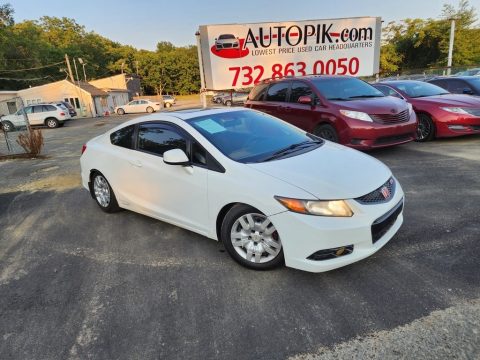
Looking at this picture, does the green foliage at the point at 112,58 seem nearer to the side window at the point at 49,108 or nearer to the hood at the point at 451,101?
the side window at the point at 49,108

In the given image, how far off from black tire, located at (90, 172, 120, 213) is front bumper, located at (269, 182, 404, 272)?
2.78 meters

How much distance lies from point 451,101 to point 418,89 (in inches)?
47.0

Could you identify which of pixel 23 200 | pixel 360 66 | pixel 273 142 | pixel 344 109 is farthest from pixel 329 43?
pixel 23 200

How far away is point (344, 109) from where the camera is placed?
684 centimetres

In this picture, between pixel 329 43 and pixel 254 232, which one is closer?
pixel 254 232

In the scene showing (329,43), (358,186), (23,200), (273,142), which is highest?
(329,43)

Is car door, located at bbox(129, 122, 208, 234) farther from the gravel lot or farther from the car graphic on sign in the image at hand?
the car graphic on sign

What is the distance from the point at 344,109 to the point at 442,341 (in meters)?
5.23

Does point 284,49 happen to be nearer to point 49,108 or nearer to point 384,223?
point 384,223

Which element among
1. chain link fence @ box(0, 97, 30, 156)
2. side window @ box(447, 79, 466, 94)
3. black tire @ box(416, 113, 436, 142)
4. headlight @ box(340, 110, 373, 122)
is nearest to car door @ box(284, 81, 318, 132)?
headlight @ box(340, 110, 373, 122)

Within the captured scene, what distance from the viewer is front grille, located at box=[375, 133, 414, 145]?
6.77 meters

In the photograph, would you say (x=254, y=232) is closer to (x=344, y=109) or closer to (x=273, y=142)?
(x=273, y=142)

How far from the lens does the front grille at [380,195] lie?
2909 mm

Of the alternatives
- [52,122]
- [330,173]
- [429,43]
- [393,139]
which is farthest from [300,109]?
[429,43]
